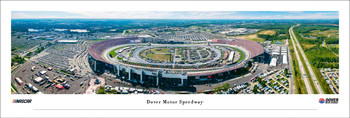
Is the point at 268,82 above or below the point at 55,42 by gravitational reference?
below

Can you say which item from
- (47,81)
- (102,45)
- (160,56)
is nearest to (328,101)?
(160,56)

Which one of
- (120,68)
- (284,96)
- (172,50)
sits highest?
(172,50)

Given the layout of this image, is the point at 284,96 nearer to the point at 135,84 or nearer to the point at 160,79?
the point at 160,79

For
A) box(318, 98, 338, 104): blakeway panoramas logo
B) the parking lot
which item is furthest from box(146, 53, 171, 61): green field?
box(318, 98, 338, 104): blakeway panoramas logo

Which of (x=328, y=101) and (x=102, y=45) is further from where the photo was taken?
(x=102, y=45)

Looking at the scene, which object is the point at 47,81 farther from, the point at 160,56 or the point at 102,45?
the point at 160,56

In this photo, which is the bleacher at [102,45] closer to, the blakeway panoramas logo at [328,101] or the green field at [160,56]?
the green field at [160,56]

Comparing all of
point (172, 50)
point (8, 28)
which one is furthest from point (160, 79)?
point (172, 50)

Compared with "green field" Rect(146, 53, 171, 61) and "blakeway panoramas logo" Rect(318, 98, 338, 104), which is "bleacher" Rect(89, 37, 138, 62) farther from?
"blakeway panoramas logo" Rect(318, 98, 338, 104)

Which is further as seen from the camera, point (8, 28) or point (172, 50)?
point (172, 50)

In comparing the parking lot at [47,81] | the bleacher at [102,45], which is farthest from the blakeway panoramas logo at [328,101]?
the bleacher at [102,45]

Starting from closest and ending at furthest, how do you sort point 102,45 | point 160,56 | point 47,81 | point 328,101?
point 328,101, point 47,81, point 160,56, point 102,45
